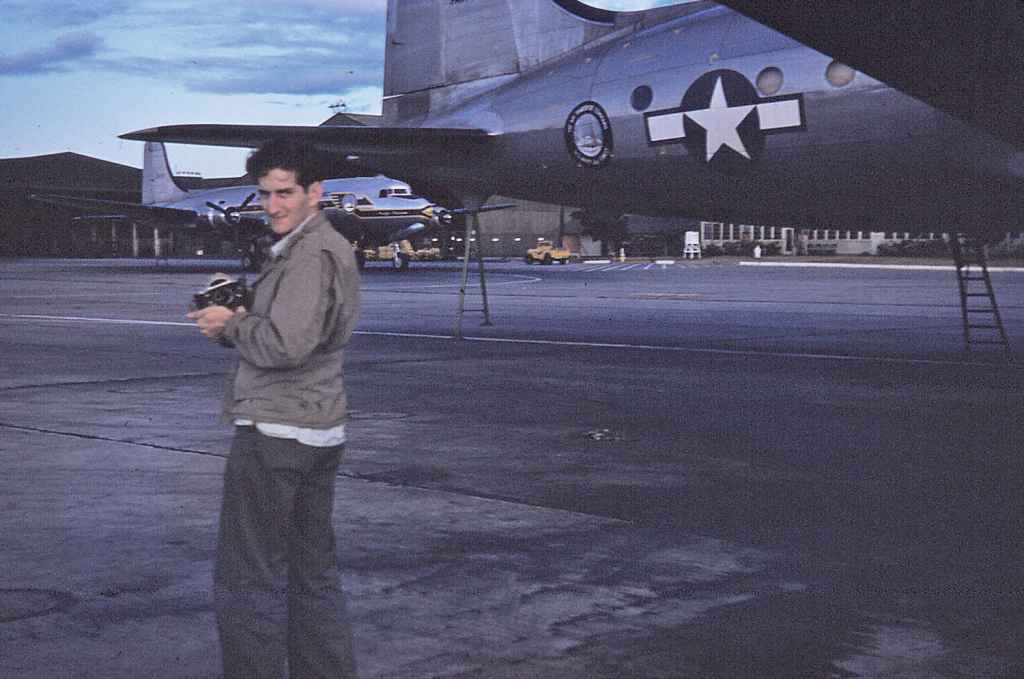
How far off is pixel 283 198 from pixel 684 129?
12017 mm

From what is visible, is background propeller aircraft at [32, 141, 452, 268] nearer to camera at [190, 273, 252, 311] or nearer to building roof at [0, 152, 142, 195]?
camera at [190, 273, 252, 311]

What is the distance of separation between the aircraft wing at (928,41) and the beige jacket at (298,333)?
207 inches

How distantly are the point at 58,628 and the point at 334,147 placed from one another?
13490 mm

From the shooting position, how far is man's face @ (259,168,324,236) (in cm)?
421

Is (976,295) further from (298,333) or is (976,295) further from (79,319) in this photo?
(79,319)

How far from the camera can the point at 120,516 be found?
7.22m

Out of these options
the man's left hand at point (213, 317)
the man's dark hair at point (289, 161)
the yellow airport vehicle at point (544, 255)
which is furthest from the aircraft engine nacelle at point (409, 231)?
the man's left hand at point (213, 317)

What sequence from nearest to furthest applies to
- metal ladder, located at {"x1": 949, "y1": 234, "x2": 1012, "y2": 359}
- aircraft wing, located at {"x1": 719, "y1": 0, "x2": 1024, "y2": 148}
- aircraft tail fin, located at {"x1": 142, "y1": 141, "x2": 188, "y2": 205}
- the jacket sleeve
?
1. the jacket sleeve
2. aircraft wing, located at {"x1": 719, "y1": 0, "x2": 1024, "y2": 148}
3. metal ladder, located at {"x1": 949, "y1": 234, "x2": 1012, "y2": 359}
4. aircraft tail fin, located at {"x1": 142, "y1": 141, "x2": 188, "y2": 205}

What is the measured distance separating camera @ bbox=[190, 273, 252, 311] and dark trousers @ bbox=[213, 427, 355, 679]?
43 cm

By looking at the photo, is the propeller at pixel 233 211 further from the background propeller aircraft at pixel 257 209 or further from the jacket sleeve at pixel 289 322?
the jacket sleeve at pixel 289 322

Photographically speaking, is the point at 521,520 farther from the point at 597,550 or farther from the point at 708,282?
the point at 708,282

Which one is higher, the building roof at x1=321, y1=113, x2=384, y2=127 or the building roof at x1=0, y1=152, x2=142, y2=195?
the building roof at x1=321, y1=113, x2=384, y2=127

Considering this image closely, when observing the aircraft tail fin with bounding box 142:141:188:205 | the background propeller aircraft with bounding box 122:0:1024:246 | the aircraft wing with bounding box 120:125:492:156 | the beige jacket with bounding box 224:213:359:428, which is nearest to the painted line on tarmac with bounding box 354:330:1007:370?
the background propeller aircraft with bounding box 122:0:1024:246

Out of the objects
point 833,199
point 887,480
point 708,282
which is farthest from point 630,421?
point 708,282
